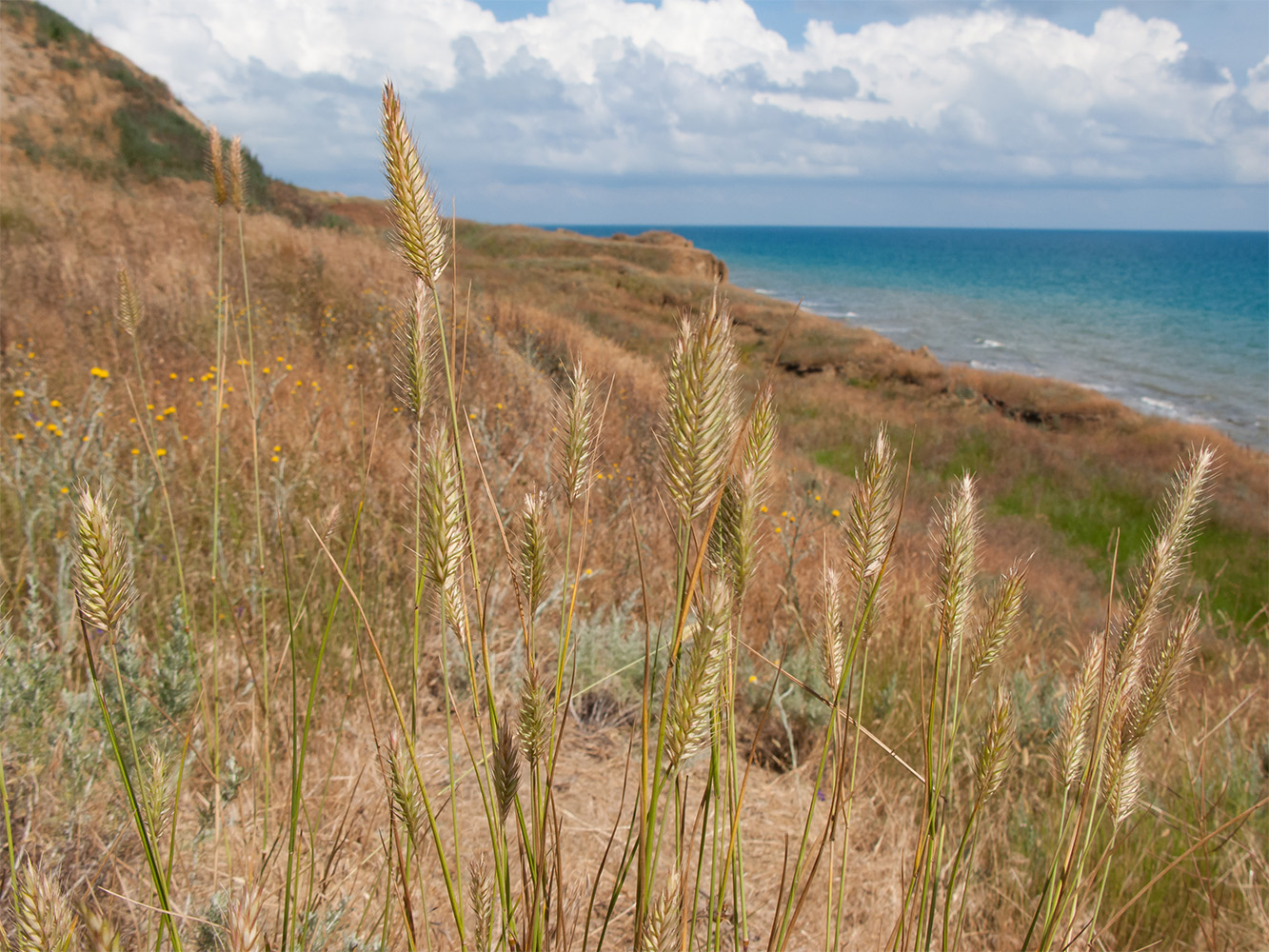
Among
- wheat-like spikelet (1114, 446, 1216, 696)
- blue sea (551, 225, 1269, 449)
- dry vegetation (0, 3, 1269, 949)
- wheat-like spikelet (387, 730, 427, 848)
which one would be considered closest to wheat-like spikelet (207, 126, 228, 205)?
dry vegetation (0, 3, 1269, 949)

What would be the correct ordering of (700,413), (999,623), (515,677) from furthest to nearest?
(515,677) → (999,623) → (700,413)

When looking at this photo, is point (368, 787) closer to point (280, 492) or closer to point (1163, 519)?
point (280, 492)

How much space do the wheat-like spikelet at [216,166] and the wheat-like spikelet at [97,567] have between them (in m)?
1.12

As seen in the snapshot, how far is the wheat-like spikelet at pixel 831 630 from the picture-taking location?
3.95 feet

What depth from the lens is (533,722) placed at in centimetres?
96

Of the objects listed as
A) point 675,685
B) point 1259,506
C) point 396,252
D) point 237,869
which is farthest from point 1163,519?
point 1259,506

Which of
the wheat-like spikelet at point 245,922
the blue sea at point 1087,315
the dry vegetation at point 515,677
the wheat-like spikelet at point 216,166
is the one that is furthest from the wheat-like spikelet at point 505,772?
the blue sea at point 1087,315

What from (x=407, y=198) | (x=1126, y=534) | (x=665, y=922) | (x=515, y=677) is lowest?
(x=1126, y=534)

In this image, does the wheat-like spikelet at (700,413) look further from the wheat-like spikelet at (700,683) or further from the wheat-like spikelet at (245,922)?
the wheat-like spikelet at (245,922)

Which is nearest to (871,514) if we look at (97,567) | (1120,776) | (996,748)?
(996,748)

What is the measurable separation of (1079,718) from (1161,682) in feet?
0.44

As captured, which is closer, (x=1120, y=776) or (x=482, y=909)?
(x=482, y=909)

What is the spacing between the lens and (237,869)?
180cm

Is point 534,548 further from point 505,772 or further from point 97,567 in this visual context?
point 97,567
